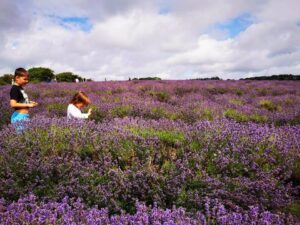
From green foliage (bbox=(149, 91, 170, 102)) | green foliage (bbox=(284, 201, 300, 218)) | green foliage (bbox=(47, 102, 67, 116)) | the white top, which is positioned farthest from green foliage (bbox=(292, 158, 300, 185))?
green foliage (bbox=(149, 91, 170, 102))

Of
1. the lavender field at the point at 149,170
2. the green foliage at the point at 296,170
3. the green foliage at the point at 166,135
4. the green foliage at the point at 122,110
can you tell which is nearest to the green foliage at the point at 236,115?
the green foliage at the point at 122,110

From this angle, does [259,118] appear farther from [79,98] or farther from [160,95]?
[160,95]

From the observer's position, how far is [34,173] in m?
3.88

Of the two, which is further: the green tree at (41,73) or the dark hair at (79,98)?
the green tree at (41,73)

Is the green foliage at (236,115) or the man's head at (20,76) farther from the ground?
the man's head at (20,76)

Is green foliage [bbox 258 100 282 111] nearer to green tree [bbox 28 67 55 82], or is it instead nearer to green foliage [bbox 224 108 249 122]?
green foliage [bbox 224 108 249 122]

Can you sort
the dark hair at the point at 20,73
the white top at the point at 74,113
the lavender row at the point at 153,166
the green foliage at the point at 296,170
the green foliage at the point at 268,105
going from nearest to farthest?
1. the lavender row at the point at 153,166
2. the green foliage at the point at 296,170
3. the dark hair at the point at 20,73
4. the white top at the point at 74,113
5. the green foliage at the point at 268,105

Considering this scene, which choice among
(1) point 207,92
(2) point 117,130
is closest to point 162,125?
(2) point 117,130

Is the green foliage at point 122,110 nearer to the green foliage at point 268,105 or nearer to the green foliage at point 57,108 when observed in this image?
the green foliage at point 57,108

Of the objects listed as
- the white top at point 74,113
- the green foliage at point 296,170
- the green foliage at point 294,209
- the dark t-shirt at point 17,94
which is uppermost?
the dark t-shirt at point 17,94

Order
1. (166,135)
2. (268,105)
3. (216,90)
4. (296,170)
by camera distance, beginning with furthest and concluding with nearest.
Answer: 1. (216,90)
2. (268,105)
3. (166,135)
4. (296,170)

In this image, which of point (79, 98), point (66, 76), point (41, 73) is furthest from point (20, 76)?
point (41, 73)

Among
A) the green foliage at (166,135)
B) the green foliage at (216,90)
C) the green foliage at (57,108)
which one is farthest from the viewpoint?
the green foliage at (216,90)

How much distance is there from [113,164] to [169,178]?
0.59 meters
